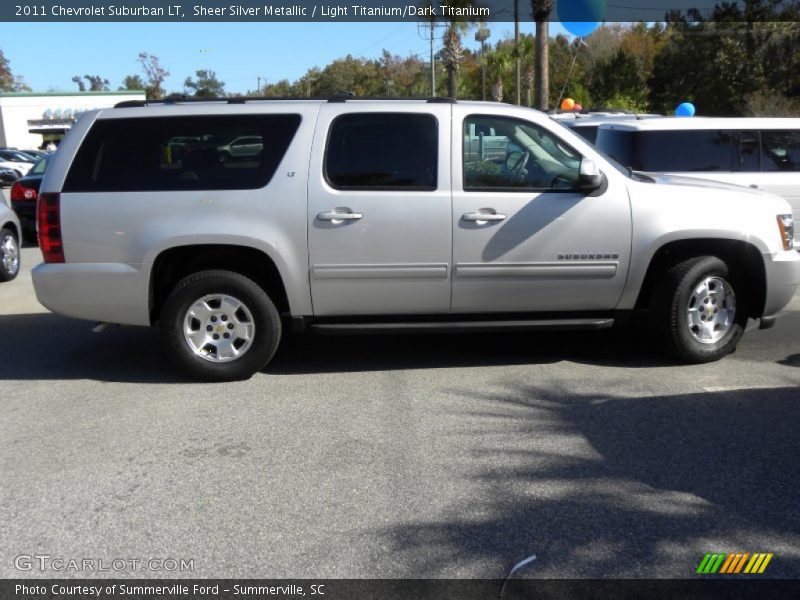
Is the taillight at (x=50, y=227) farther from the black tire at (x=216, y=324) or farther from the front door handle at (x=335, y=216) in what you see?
the front door handle at (x=335, y=216)

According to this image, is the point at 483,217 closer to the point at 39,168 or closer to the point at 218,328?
the point at 218,328

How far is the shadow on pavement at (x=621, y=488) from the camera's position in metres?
3.73

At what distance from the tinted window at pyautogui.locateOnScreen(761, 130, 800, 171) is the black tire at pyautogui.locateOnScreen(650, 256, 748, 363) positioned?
4.05 m

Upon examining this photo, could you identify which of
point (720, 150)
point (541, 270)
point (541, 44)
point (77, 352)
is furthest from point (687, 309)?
point (541, 44)

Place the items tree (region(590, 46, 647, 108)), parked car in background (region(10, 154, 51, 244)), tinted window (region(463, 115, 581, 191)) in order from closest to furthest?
tinted window (region(463, 115, 581, 191)) < parked car in background (region(10, 154, 51, 244)) < tree (region(590, 46, 647, 108))

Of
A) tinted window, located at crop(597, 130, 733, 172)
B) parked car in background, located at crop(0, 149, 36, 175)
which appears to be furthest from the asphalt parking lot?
parked car in background, located at crop(0, 149, 36, 175)

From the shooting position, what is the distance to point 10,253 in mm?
10984

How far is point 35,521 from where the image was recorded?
4129 millimetres

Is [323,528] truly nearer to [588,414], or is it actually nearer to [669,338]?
[588,414]

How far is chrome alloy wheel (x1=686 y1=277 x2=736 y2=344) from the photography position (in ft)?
21.4

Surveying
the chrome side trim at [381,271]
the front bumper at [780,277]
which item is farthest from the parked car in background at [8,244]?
the front bumper at [780,277]

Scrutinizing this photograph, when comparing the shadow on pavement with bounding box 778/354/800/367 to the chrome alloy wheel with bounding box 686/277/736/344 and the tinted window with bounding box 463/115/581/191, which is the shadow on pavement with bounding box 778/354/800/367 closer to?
the chrome alloy wheel with bounding box 686/277/736/344

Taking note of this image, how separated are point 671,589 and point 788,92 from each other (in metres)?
34.6

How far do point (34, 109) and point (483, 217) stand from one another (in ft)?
222
